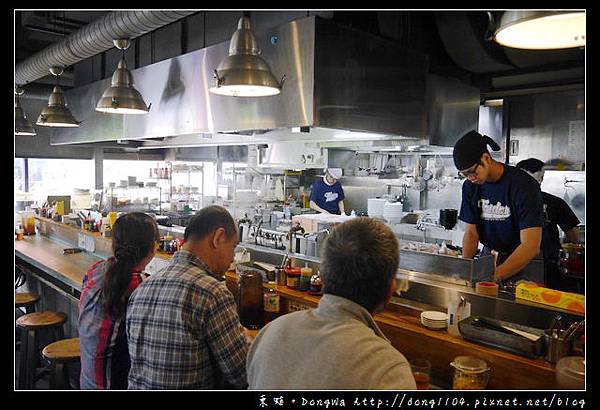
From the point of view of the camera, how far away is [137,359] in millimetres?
1719

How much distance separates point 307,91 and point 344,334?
181cm

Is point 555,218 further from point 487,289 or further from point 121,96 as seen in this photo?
point 121,96

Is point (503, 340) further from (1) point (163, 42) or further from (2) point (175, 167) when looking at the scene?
(2) point (175, 167)

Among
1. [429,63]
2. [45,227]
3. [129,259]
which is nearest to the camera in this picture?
[129,259]

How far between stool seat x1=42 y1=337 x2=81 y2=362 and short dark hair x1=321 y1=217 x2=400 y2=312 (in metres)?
2.09

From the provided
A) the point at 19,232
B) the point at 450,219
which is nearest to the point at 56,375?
the point at 19,232

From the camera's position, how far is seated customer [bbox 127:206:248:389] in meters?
1.63

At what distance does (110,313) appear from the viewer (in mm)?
2008

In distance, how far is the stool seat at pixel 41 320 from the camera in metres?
3.26

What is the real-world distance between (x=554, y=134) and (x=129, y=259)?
3955 millimetres

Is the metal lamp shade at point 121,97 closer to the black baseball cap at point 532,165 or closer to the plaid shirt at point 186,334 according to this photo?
the plaid shirt at point 186,334

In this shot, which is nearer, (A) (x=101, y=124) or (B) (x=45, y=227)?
(A) (x=101, y=124)
